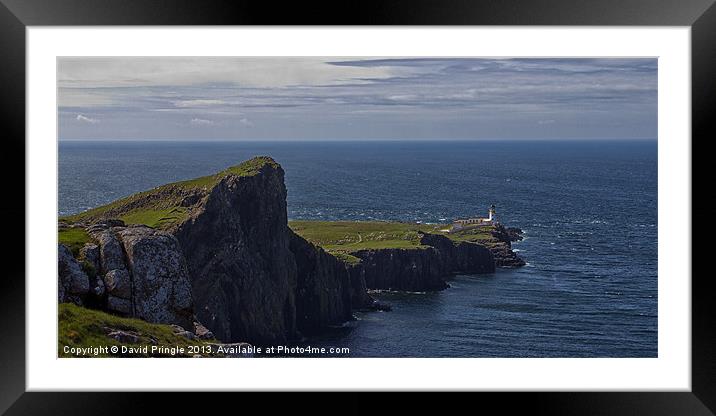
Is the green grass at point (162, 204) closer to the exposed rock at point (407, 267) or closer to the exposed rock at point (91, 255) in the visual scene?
the exposed rock at point (407, 267)

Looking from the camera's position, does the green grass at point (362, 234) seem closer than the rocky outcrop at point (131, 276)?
No

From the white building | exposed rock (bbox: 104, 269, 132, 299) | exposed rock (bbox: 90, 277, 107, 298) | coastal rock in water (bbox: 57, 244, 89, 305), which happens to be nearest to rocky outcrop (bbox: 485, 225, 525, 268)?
the white building

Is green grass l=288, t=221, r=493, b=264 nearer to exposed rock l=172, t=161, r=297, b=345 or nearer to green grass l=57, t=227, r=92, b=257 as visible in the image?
exposed rock l=172, t=161, r=297, b=345

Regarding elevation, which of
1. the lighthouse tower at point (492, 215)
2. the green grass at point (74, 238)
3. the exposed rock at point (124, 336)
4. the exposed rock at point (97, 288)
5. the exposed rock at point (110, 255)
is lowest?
the exposed rock at point (124, 336)

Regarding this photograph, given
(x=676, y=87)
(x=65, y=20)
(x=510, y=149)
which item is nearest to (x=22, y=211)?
(x=65, y=20)

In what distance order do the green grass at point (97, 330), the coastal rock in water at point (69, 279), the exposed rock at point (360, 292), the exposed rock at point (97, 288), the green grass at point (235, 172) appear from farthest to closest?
the exposed rock at point (360, 292)
the green grass at point (235, 172)
the exposed rock at point (97, 288)
the coastal rock in water at point (69, 279)
the green grass at point (97, 330)

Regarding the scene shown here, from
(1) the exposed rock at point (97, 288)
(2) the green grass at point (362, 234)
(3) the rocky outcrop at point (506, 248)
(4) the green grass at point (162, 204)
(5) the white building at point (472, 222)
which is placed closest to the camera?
(1) the exposed rock at point (97, 288)

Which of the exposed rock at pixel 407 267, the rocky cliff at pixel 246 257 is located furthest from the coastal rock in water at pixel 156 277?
the exposed rock at pixel 407 267
